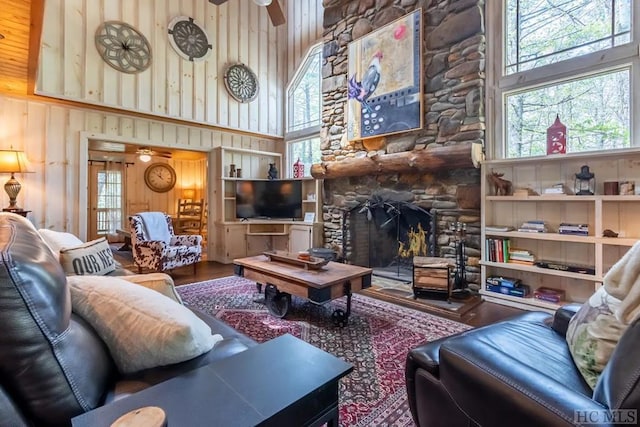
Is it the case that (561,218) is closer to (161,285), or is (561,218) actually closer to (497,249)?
(497,249)

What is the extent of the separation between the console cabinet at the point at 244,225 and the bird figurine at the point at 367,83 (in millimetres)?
1444

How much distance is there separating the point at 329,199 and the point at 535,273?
2914mm

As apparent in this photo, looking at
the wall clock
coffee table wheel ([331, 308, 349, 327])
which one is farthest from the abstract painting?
the wall clock

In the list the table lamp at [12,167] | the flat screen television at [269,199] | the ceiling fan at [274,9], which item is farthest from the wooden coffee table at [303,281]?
the table lamp at [12,167]

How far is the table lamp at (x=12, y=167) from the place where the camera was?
11.8 ft

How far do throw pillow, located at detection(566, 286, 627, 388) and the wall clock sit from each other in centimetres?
903

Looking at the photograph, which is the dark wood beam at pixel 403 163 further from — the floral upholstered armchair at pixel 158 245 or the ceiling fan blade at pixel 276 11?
the floral upholstered armchair at pixel 158 245

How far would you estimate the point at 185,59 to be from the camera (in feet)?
17.1

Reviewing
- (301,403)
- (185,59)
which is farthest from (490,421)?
(185,59)

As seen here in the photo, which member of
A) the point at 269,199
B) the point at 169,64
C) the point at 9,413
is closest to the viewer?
the point at 9,413

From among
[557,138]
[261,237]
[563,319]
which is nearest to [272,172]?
[261,237]

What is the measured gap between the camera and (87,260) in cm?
222

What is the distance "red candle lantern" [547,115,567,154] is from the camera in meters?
2.98

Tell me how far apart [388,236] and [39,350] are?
4.28m
